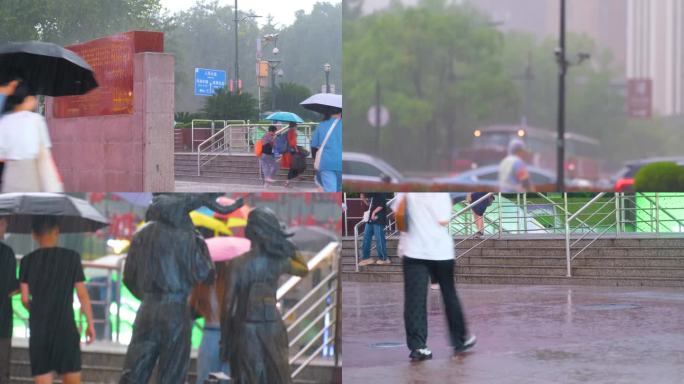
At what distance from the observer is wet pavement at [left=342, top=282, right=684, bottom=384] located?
4.93 meters

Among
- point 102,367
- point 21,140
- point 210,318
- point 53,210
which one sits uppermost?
point 21,140

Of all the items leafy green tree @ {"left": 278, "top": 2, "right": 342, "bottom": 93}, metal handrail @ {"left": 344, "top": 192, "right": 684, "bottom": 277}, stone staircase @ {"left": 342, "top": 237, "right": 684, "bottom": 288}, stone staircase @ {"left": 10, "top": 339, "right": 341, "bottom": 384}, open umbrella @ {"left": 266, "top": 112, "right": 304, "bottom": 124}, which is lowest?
stone staircase @ {"left": 342, "top": 237, "right": 684, "bottom": 288}

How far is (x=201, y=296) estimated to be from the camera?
11.6 ft

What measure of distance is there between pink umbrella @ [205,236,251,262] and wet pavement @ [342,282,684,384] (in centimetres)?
135

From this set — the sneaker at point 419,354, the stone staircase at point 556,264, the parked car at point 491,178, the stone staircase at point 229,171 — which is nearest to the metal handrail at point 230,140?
the stone staircase at point 229,171

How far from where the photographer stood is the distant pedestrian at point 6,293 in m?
3.61

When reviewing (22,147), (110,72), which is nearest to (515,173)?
(110,72)

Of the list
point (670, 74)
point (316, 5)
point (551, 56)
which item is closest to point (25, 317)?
point (316, 5)

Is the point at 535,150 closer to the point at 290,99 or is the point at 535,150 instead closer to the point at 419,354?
the point at 290,99

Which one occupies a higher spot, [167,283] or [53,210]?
[53,210]

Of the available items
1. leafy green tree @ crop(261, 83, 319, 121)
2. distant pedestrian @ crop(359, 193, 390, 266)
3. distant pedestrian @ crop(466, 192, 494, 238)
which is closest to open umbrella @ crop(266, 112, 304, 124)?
leafy green tree @ crop(261, 83, 319, 121)

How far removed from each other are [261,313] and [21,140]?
0.88m

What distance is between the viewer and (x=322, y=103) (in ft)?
12.2

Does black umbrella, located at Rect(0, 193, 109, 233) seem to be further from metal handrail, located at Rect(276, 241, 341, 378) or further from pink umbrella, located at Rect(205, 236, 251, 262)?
metal handrail, located at Rect(276, 241, 341, 378)
